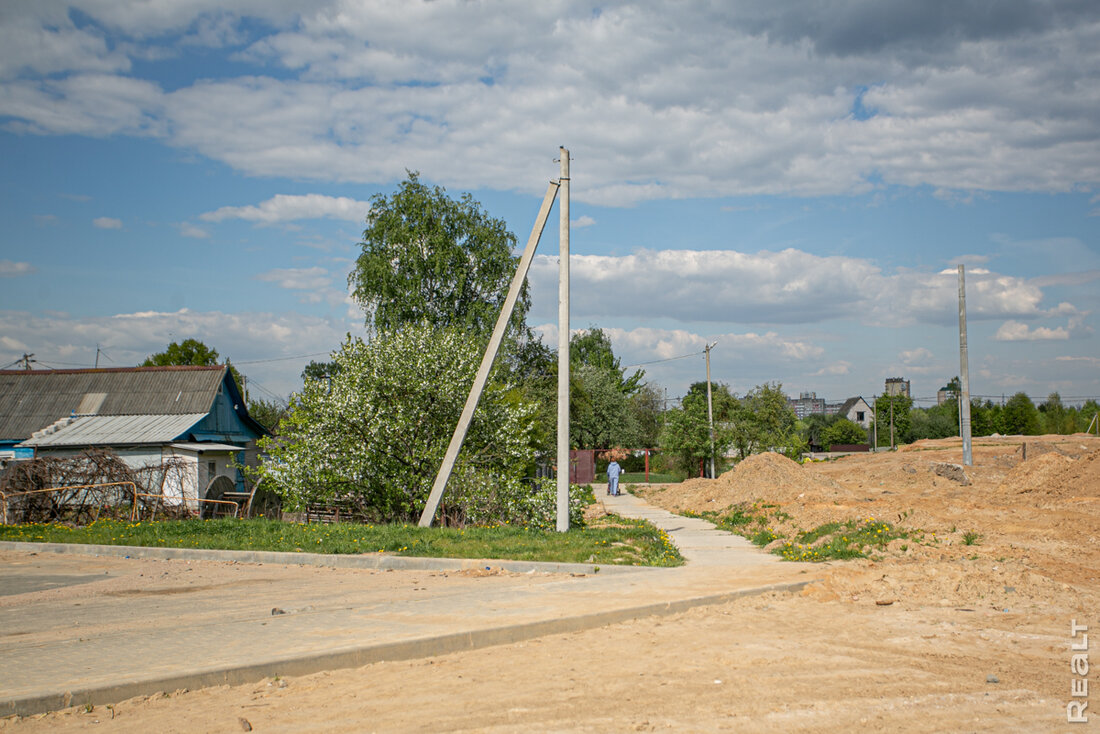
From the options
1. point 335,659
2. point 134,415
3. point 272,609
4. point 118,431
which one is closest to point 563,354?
point 272,609

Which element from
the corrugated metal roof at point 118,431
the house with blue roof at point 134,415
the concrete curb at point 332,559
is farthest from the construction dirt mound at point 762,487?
the corrugated metal roof at point 118,431

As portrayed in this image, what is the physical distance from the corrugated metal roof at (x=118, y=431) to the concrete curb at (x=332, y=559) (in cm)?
1596

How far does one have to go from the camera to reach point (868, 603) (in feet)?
30.5

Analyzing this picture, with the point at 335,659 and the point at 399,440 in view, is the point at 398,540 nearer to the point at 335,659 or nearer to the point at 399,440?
the point at 399,440

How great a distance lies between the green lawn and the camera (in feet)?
39.8

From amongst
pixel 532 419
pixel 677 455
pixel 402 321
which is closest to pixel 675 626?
pixel 532 419

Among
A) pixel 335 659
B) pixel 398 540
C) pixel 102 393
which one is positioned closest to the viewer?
pixel 335 659

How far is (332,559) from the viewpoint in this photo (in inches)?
494

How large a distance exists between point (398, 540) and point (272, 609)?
179 inches

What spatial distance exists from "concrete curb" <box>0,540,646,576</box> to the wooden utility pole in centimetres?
281

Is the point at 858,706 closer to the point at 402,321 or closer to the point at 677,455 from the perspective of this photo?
the point at 402,321

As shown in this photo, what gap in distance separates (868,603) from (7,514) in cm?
2060

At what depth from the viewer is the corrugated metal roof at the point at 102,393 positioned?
1406 inches

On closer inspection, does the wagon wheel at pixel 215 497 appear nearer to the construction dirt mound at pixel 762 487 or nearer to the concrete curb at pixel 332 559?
the concrete curb at pixel 332 559
